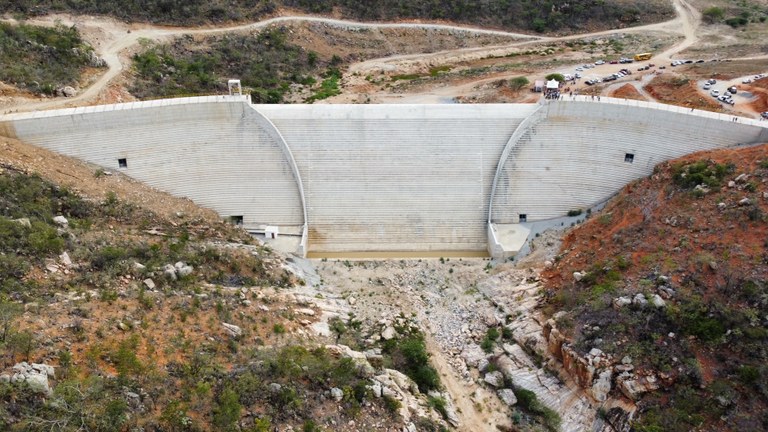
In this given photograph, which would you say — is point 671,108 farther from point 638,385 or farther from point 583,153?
point 638,385

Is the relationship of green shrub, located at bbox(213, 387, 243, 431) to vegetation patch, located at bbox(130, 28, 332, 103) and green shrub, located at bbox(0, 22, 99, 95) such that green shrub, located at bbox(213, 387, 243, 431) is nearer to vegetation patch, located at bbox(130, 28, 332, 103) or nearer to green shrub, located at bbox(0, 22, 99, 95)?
green shrub, located at bbox(0, 22, 99, 95)

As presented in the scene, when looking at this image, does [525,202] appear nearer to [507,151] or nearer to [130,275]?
[507,151]

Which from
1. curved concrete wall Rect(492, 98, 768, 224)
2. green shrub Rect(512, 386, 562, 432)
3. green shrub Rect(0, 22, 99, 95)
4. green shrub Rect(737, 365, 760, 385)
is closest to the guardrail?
curved concrete wall Rect(492, 98, 768, 224)

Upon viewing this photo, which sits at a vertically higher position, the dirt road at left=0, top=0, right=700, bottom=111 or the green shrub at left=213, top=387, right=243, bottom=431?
the dirt road at left=0, top=0, right=700, bottom=111

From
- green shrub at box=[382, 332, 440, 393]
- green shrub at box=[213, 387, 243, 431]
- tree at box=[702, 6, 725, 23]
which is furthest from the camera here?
tree at box=[702, 6, 725, 23]

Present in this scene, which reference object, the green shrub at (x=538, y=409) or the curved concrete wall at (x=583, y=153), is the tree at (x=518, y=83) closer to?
the curved concrete wall at (x=583, y=153)

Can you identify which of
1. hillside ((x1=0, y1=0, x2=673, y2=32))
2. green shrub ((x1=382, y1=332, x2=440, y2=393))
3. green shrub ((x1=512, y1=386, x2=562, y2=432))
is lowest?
green shrub ((x1=512, y1=386, x2=562, y2=432))
